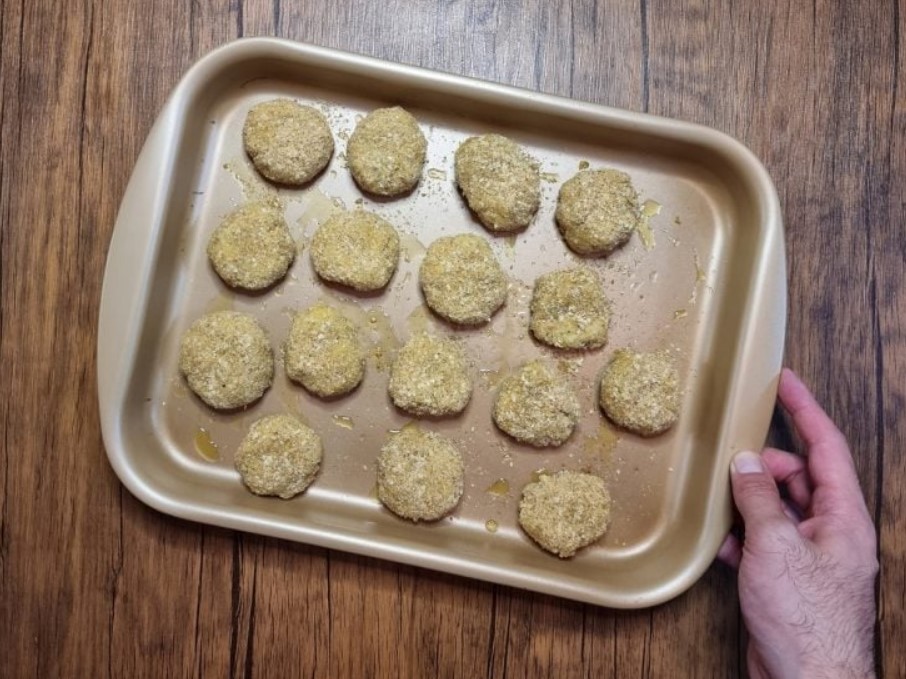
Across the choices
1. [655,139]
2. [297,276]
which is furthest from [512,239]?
[297,276]

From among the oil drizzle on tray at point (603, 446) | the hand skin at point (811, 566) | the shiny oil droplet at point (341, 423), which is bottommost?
the hand skin at point (811, 566)

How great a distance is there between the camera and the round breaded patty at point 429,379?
147 centimetres

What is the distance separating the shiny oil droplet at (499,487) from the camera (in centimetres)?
153

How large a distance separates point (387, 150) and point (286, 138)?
0.21 meters

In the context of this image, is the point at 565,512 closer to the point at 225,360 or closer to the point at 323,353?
the point at 323,353

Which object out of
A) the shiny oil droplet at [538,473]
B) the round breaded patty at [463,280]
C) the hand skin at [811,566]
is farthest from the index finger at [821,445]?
the round breaded patty at [463,280]

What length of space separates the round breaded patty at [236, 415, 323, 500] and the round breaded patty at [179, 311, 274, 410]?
84mm

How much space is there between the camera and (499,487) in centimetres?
153

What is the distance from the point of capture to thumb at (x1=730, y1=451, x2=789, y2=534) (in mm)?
1317

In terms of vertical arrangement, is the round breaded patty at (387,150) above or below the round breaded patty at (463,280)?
above

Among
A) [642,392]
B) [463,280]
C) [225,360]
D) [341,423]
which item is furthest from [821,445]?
[225,360]

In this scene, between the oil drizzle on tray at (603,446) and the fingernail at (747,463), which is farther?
the oil drizzle on tray at (603,446)

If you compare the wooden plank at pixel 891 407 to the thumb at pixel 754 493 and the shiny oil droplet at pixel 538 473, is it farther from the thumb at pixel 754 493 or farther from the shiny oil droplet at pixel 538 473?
the shiny oil droplet at pixel 538 473

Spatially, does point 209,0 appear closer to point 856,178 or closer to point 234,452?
point 234,452
